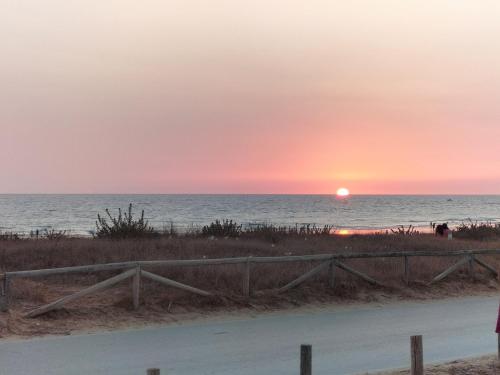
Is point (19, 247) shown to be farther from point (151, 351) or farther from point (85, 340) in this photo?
point (151, 351)

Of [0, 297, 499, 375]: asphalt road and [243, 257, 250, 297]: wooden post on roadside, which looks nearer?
[0, 297, 499, 375]: asphalt road

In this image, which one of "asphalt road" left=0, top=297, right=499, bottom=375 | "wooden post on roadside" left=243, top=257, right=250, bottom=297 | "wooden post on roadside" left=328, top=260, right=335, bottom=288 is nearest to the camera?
"asphalt road" left=0, top=297, right=499, bottom=375

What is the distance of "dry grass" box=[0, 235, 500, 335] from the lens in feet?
31.2

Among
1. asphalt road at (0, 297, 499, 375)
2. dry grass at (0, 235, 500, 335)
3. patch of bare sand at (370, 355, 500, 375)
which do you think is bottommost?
asphalt road at (0, 297, 499, 375)

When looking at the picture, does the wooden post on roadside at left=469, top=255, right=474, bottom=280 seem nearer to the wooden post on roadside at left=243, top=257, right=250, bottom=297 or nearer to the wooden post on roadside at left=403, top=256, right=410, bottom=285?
the wooden post on roadside at left=403, top=256, right=410, bottom=285

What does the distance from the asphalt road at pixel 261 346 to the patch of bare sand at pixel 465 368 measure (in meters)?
0.30

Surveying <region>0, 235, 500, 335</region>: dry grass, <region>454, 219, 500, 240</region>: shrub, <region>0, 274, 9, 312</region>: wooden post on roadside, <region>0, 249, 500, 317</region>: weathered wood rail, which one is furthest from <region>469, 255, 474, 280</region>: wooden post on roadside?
<region>454, 219, 500, 240</region>: shrub

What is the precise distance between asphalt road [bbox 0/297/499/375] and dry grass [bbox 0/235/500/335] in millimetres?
897

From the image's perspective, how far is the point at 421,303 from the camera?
12109 mm

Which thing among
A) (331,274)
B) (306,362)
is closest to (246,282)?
(331,274)

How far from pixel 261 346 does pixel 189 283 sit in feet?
12.7

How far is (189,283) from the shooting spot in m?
11.4

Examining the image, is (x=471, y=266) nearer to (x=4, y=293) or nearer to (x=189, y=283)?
(x=189, y=283)

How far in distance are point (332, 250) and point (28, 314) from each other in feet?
35.3
